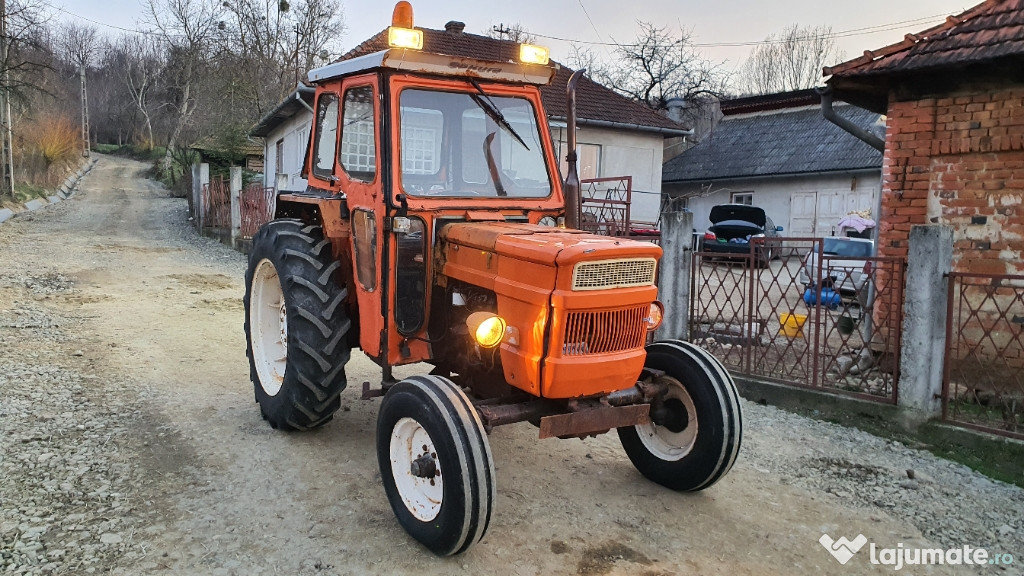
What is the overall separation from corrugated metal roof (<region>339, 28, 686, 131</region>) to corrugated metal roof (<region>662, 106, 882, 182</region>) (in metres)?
3.62

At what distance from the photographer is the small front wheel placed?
3141 mm

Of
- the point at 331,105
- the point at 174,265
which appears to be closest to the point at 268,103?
the point at 174,265

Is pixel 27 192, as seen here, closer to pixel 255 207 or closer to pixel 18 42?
pixel 18 42

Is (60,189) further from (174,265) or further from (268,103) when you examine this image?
(174,265)

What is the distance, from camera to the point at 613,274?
137 inches

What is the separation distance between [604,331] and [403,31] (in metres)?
1.89

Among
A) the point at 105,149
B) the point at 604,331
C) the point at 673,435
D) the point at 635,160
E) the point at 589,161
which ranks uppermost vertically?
the point at 105,149

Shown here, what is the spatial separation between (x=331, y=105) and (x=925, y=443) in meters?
→ 4.61

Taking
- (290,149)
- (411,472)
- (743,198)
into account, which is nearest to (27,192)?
(290,149)

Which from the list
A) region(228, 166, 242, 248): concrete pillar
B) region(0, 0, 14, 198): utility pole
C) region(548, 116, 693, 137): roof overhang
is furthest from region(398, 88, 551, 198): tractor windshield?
region(0, 0, 14, 198): utility pole

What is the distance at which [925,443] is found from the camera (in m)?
5.19

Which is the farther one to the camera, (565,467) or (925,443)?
(925,443)

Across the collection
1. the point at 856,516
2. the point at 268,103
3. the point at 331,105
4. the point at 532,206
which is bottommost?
the point at 856,516

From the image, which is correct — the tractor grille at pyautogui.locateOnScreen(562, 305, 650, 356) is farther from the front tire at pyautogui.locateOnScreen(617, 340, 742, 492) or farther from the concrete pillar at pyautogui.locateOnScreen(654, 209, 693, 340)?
the concrete pillar at pyautogui.locateOnScreen(654, 209, 693, 340)
